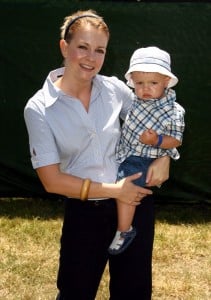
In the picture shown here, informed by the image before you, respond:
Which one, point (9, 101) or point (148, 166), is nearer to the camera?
point (148, 166)

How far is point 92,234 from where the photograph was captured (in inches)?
103

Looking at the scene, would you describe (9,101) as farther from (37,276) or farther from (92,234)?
(92,234)

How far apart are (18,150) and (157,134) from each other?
12.1 feet

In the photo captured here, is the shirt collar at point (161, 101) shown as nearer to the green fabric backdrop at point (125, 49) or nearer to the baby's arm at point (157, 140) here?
the baby's arm at point (157, 140)

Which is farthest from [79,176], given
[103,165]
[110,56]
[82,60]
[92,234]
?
[110,56]

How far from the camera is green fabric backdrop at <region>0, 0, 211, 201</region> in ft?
18.7

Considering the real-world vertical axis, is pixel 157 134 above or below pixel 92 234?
above

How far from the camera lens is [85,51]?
2.45m

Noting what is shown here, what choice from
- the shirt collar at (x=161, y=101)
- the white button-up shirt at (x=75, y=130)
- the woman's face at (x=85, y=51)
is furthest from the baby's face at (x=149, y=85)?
the woman's face at (x=85, y=51)

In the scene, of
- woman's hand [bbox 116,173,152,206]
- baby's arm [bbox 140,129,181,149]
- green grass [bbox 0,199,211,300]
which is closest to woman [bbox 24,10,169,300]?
woman's hand [bbox 116,173,152,206]

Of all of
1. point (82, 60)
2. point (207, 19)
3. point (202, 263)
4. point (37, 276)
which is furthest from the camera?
point (207, 19)

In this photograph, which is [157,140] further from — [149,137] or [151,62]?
[151,62]

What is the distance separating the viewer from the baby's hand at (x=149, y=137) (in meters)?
2.55

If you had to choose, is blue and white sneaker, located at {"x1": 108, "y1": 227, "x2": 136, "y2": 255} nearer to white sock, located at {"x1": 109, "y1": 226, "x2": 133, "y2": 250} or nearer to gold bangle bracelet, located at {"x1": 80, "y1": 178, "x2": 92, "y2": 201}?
white sock, located at {"x1": 109, "y1": 226, "x2": 133, "y2": 250}
